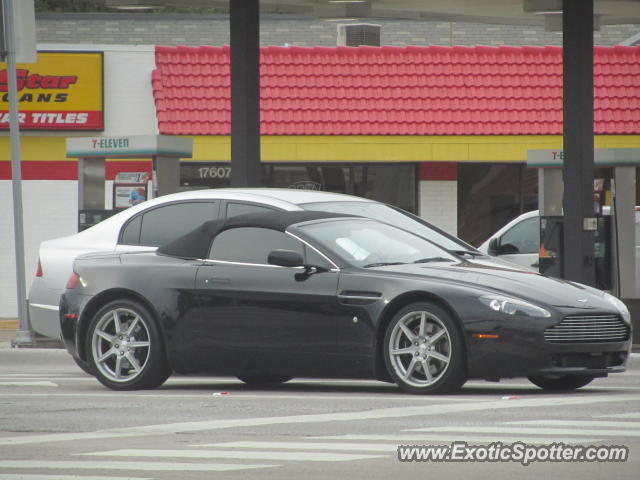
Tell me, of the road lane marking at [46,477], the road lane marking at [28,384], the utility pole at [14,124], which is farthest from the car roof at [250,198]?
the road lane marking at [46,477]

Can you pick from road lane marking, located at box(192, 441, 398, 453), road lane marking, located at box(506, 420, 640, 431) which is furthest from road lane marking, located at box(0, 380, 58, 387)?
road lane marking, located at box(506, 420, 640, 431)

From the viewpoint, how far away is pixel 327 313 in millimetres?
11094

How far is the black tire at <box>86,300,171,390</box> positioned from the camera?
11.7 metres

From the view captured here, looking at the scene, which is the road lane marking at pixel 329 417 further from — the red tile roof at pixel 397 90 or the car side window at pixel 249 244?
the red tile roof at pixel 397 90

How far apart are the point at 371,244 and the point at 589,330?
1.88 meters

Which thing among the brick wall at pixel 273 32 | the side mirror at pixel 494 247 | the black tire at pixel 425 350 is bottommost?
the black tire at pixel 425 350

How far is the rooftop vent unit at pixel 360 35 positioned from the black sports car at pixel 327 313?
1755 cm

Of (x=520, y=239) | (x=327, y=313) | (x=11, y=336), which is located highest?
(x=520, y=239)

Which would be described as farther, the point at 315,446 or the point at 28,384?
the point at 28,384

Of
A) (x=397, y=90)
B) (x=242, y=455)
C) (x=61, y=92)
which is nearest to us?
(x=242, y=455)

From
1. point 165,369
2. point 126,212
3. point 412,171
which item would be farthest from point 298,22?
point 165,369

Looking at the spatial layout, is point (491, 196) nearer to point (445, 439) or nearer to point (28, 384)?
point (28, 384)

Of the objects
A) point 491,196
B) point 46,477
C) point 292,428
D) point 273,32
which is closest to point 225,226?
point 292,428

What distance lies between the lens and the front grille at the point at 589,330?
10.6m
